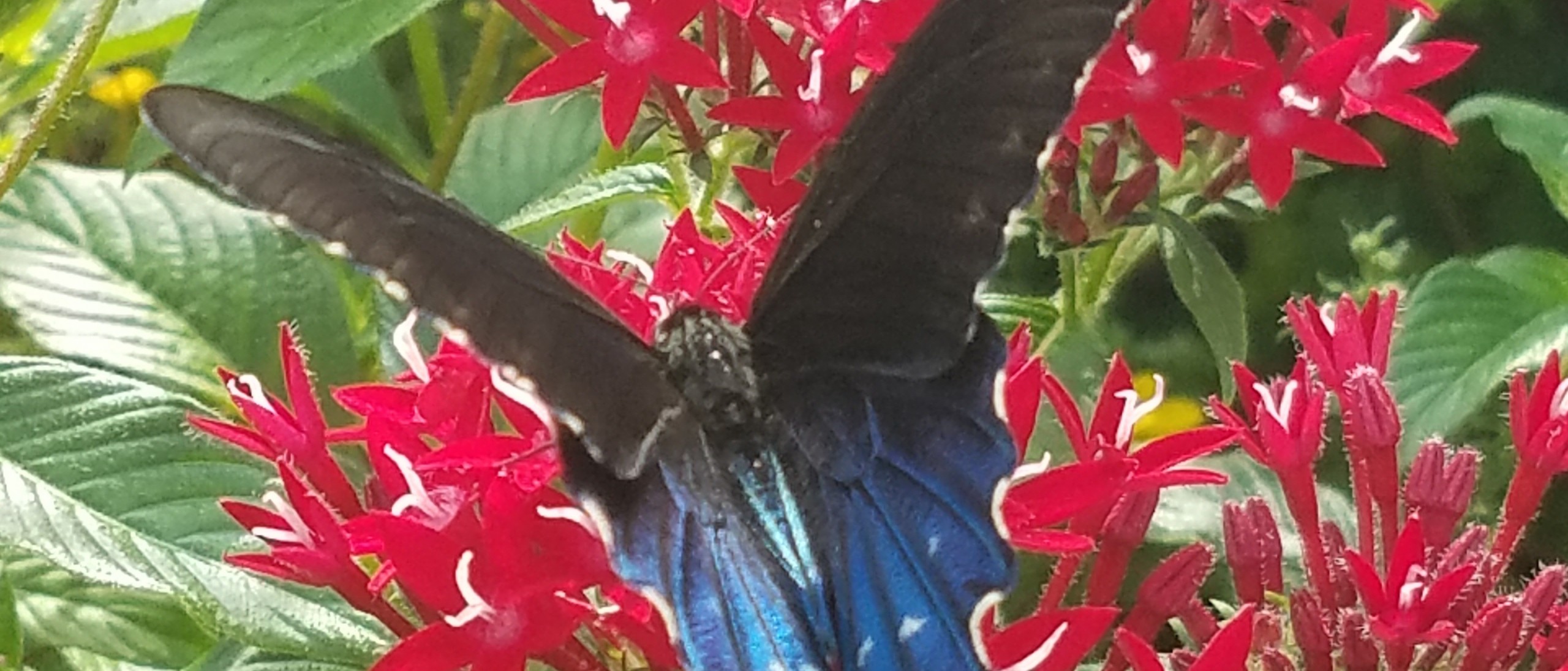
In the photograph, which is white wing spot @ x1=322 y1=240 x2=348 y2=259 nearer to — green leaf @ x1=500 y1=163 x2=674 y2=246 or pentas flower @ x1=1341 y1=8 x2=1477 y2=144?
green leaf @ x1=500 y1=163 x2=674 y2=246

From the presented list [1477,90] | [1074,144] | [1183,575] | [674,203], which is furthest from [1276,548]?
[1477,90]

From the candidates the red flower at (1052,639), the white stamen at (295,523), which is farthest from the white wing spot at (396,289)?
the red flower at (1052,639)

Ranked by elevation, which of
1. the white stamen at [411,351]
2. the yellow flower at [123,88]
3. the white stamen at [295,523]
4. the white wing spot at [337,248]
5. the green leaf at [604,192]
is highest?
the yellow flower at [123,88]

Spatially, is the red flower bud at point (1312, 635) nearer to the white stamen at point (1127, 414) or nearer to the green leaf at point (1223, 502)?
the white stamen at point (1127, 414)

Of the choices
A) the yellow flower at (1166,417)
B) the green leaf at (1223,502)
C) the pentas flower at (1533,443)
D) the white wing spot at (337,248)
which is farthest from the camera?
the yellow flower at (1166,417)

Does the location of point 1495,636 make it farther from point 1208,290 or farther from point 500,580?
point 500,580
